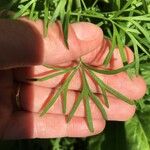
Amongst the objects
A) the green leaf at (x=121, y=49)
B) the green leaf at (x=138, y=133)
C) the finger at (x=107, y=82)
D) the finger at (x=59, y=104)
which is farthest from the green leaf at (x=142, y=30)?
the green leaf at (x=138, y=133)

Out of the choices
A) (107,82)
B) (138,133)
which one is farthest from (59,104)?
(138,133)

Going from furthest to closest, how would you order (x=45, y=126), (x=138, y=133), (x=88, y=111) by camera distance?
(x=138, y=133) → (x=45, y=126) → (x=88, y=111)

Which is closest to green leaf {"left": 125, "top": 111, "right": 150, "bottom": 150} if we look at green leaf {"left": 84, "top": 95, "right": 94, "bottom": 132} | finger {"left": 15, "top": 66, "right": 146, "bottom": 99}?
finger {"left": 15, "top": 66, "right": 146, "bottom": 99}

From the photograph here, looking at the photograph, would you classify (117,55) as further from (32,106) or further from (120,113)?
(32,106)

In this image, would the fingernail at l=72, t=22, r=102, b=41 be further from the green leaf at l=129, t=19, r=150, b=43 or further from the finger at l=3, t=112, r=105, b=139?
the finger at l=3, t=112, r=105, b=139

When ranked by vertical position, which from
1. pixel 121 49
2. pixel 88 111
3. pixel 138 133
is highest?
pixel 121 49

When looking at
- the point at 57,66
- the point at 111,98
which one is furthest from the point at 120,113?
the point at 57,66

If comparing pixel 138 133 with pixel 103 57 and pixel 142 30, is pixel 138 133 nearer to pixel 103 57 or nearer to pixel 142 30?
pixel 103 57
